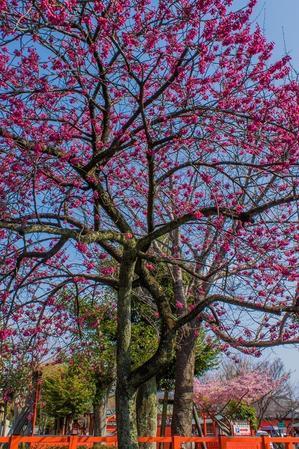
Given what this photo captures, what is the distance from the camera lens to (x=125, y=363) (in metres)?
5.95

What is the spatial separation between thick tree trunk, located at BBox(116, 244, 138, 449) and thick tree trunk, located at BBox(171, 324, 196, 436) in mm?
3403

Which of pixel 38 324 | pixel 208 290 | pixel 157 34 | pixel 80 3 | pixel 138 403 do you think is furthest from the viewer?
pixel 138 403

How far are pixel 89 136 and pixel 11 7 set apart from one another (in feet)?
5.98

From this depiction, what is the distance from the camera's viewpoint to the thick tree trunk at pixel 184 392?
940cm

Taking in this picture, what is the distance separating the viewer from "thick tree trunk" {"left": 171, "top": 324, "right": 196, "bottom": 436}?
9.40 metres

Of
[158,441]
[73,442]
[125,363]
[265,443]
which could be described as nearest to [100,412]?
[158,441]

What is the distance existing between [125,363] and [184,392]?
13.6 feet

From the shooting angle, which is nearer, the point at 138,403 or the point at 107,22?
the point at 107,22

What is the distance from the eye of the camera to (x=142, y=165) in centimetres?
766

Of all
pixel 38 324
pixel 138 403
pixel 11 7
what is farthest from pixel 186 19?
pixel 138 403

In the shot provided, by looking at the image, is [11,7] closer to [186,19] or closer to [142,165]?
[186,19]

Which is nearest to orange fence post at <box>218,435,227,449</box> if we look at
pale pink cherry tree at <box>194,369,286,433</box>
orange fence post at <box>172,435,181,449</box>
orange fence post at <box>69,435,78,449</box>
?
orange fence post at <box>172,435,181,449</box>

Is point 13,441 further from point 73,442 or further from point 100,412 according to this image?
point 100,412

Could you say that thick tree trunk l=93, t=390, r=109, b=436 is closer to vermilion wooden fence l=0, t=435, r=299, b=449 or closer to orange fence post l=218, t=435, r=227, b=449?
vermilion wooden fence l=0, t=435, r=299, b=449
